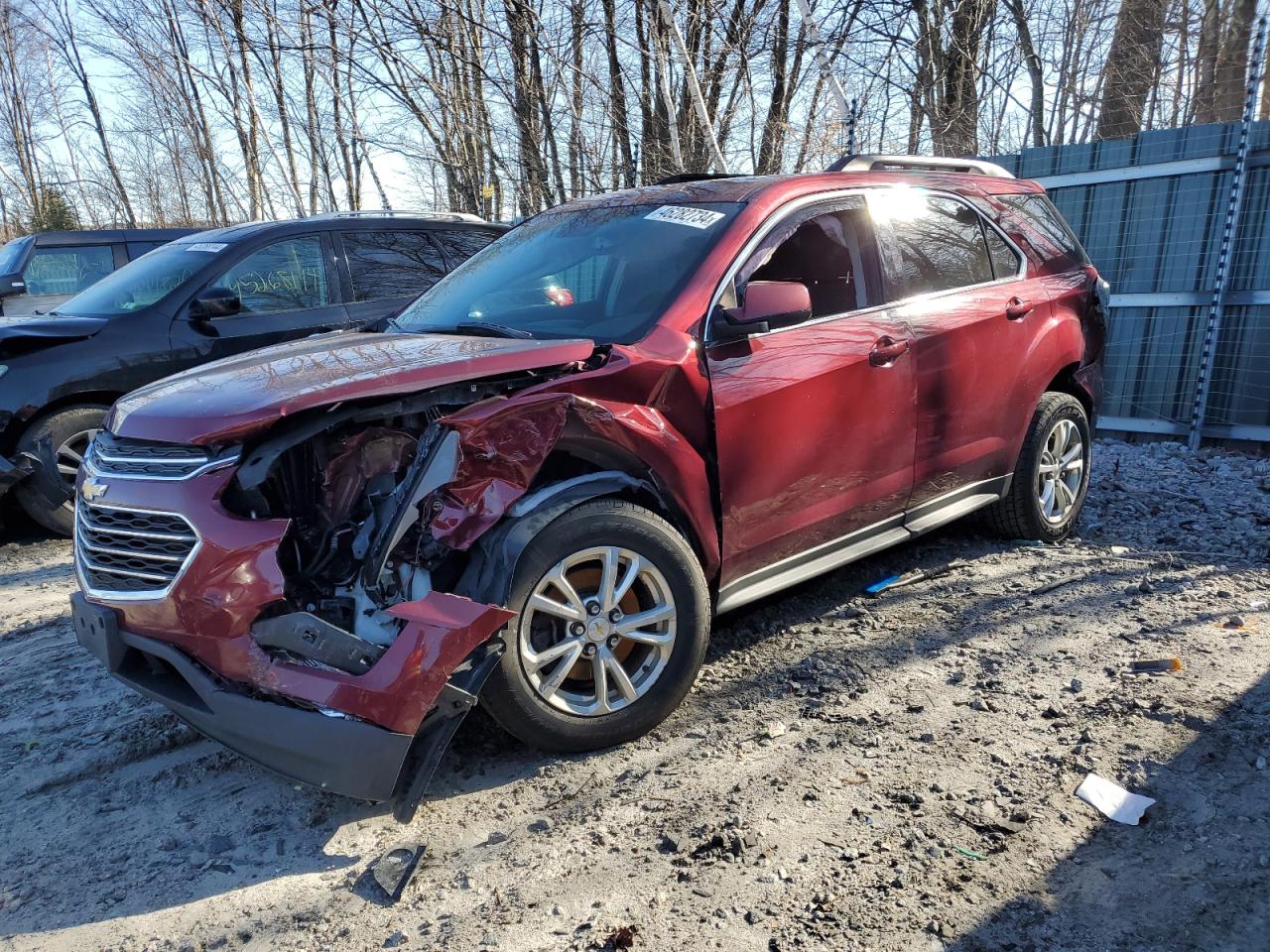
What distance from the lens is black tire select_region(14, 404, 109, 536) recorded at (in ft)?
17.3

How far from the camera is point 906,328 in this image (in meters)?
3.79

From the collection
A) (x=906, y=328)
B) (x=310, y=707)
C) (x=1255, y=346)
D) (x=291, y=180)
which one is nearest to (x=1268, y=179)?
(x=1255, y=346)

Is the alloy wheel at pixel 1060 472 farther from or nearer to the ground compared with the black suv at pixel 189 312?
nearer to the ground

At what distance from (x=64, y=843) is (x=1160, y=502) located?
5975mm

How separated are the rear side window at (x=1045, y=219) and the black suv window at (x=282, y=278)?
14.9ft

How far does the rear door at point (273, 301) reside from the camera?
230 inches

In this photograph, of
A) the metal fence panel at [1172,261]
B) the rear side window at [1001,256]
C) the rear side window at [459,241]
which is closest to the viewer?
the rear side window at [1001,256]

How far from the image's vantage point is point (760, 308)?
10.5 feet

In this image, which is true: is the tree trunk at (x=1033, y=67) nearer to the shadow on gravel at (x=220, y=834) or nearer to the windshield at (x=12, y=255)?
the shadow on gravel at (x=220, y=834)

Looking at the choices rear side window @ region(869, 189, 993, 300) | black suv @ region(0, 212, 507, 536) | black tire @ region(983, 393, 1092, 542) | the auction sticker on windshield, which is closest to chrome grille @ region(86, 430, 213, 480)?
the auction sticker on windshield

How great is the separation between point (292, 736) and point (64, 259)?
8.78 m

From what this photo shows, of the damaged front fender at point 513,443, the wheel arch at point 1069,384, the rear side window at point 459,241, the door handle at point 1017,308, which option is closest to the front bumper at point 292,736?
the damaged front fender at point 513,443

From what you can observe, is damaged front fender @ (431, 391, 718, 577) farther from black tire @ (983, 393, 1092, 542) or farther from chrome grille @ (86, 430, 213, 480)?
black tire @ (983, 393, 1092, 542)

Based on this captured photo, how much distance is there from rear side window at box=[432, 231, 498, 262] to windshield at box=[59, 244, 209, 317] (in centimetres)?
171
